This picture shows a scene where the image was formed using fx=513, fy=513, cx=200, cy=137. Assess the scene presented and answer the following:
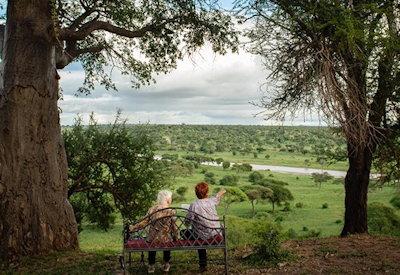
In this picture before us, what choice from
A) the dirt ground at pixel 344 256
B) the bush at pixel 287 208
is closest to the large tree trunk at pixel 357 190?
the dirt ground at pixel 344 256

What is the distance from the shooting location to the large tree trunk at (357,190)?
13.5 metres

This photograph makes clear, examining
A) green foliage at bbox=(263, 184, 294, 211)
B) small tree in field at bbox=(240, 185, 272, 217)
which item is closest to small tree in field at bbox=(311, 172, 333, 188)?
green foliage at bbox=(263, 184, 294, 211)

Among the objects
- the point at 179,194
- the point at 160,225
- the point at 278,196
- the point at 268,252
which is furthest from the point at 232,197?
the point at 160,225

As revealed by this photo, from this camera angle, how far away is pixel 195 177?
332 feet

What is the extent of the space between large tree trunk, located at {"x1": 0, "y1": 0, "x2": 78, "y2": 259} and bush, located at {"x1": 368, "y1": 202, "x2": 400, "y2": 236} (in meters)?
27.6

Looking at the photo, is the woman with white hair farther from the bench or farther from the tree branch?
the tree branch

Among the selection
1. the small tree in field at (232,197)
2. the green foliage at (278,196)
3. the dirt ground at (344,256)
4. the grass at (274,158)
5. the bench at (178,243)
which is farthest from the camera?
the grass at (274,158)

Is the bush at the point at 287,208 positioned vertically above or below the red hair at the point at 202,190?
below

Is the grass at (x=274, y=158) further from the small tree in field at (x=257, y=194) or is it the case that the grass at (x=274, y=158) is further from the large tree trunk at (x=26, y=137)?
the large tree trunk at (x=26, y=137)

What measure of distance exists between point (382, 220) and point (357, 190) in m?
24.4

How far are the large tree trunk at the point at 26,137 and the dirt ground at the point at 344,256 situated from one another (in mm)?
4591

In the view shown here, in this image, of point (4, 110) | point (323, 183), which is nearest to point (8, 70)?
point (4, 110)

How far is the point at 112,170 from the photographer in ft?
60.7

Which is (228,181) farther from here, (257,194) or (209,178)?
(257,194)
